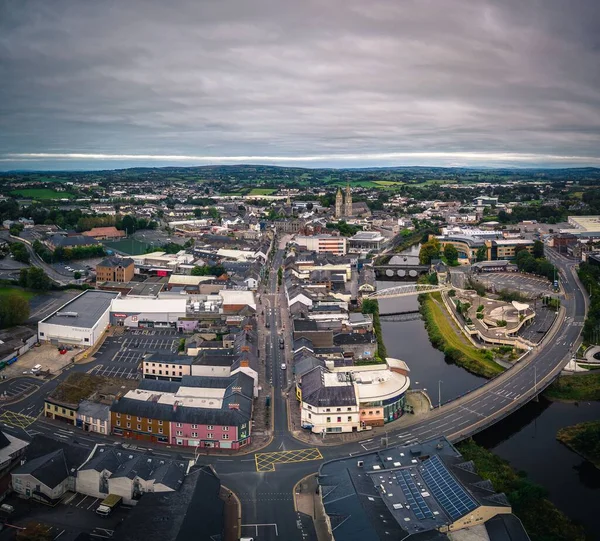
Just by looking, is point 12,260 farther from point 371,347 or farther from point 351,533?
point 351,533

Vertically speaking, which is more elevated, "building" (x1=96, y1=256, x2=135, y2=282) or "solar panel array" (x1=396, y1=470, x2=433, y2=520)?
"building" (x1=96, y1=256, x2=135, y2=282)

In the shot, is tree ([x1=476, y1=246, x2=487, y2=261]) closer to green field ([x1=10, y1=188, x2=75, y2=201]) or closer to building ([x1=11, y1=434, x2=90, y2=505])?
building ([x1=11, y1=434, x2=90, y2=505])

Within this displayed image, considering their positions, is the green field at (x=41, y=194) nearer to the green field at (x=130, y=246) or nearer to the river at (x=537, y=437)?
the green field at (x=130, y=246)

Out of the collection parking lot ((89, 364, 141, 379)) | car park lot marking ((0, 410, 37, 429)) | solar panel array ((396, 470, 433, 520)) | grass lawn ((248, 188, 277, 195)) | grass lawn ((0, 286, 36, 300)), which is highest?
grass lawn ((248, 188, 277, 195))

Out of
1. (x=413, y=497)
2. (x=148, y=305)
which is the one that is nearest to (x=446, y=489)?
(x=413, y=497)

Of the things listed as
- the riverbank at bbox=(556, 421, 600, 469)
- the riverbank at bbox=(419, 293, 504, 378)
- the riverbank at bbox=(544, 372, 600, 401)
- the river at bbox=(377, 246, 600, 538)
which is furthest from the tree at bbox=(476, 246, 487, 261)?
the riverbank at bbox=(556, 421, 600, 469)

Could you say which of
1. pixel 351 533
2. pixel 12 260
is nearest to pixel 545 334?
pixel 351 533
